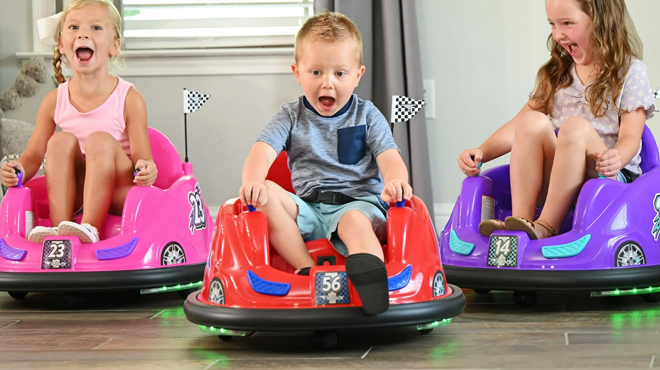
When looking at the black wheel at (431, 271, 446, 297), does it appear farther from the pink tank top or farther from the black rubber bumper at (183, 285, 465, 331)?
the pink tank top

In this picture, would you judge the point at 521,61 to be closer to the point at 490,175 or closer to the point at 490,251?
the point at 490,175

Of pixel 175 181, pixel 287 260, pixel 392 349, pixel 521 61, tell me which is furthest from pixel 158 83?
pixel 392 349

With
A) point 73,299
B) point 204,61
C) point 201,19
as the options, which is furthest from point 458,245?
point 201,19

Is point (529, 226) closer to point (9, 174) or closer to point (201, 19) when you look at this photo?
point (9, 174)

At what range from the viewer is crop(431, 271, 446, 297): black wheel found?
4.14 ft

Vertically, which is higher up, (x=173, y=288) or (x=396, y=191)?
(x=396, y=191)

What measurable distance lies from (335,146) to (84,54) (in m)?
0.82

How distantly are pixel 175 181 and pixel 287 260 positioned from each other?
0.65 metres

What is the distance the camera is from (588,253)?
149 centimetres

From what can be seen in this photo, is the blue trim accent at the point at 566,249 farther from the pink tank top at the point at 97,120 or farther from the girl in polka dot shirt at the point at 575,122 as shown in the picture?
the pink tank top at the point at 97,120

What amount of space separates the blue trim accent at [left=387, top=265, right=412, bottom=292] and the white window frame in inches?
65.0

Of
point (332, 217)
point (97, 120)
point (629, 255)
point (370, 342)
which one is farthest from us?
point (97, 120)

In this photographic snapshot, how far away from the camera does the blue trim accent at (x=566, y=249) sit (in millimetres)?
1493

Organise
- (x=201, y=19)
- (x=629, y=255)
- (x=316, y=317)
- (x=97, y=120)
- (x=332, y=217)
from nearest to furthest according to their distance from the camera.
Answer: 1. (x=316, y=317)
2. (x=332, y=217)
3. (x=629, y=255)
4. (x=97, y=120)
5. (x=201, y=19)
